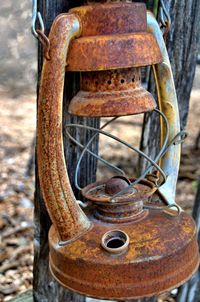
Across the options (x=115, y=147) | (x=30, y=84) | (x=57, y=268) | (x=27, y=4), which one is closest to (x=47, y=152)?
(x=57, y=268)

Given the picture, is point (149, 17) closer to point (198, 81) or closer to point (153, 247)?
point (153, 247)

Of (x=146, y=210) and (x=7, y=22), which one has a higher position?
(x=146, y=210)

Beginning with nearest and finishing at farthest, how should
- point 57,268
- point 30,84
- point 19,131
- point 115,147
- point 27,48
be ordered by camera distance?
point 57,268
point 115,147
point 19,131
point 27,48
point 30,84

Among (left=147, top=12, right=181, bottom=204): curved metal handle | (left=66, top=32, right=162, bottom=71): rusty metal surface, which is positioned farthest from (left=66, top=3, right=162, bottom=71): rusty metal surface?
(left=147, top=12, right=181, bottom=204): curved metal handle

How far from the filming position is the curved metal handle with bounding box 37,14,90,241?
3.65 ft

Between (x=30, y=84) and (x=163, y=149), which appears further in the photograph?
(x=30, y=84)

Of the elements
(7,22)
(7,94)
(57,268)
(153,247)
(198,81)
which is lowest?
(7,94)

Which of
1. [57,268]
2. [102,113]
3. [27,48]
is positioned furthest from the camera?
[27,48]

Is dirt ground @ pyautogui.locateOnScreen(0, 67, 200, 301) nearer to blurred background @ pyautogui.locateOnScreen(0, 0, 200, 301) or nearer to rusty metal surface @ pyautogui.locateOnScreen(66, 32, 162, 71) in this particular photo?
blurred background @ pyautogui.locateOnScreen(0, 0, 200, 301)

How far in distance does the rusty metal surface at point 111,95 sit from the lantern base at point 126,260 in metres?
0.32

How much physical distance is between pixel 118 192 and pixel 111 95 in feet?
0.93

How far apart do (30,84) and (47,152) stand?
570cm

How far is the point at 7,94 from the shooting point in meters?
6.78

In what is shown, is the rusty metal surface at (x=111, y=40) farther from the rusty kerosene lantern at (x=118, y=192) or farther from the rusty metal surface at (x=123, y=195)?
the rusty metal surface at (x=123, y=195)
